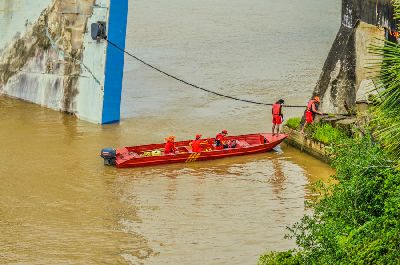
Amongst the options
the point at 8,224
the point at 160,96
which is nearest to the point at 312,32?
the point at 160,96

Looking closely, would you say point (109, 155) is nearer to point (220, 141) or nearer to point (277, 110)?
point (220, 141)

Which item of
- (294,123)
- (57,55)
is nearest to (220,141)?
(294,123)

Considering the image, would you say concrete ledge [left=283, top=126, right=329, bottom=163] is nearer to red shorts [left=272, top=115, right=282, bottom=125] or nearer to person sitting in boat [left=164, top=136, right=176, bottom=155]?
red shorts [left=272, top=115, right=282, bottom=125]

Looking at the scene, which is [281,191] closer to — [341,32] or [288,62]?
[341,32]

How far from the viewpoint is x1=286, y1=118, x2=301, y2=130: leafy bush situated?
22272 mm

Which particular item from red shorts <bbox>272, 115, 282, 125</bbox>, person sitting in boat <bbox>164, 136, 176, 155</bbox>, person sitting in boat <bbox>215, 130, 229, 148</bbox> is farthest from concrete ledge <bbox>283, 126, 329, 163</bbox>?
person sitting in boat <bbox>164, 136, 176, 155</bbox>

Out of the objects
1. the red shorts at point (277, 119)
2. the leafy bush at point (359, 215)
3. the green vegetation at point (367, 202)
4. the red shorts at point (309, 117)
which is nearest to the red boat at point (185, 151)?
the red shorts at point (277, 119)

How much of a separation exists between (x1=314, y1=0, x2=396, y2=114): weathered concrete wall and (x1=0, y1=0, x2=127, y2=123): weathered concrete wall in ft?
20.6

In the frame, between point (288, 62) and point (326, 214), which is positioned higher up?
point (288, 62)

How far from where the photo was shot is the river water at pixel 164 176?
48.4 feet

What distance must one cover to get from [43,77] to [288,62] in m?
10.9

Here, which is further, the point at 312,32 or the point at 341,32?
the point at 312,32

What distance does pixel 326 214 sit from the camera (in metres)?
10.2

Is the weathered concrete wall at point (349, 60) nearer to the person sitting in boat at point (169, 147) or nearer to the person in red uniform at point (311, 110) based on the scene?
the person in red uniform at point (311, 110)
